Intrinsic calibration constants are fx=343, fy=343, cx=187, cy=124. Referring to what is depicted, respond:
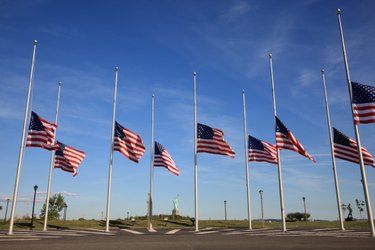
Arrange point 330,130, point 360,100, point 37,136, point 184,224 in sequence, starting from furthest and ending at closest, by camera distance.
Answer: point 184,224 < point 330,130 < point 37,136 < point 360,100

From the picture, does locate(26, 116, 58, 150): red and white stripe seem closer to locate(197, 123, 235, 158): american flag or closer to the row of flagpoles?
the row of flagpoles

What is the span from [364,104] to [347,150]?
21.9 feet

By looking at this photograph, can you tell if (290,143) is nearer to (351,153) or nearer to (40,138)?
(351,153)

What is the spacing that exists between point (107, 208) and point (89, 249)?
50.9ft

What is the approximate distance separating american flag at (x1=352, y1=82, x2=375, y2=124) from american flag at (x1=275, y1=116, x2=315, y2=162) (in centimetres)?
579

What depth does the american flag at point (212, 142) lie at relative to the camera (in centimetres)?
2945

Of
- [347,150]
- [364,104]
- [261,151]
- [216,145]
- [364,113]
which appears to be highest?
[364,104]

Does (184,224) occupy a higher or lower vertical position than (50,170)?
lower

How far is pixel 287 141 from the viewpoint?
2739cm

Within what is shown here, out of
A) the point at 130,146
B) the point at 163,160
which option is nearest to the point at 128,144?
the point at 130,146

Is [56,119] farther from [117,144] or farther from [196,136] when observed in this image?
[196,136]

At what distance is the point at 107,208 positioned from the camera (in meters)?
28.5

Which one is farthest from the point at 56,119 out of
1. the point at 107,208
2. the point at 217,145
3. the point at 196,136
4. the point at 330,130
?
the point at 330,130

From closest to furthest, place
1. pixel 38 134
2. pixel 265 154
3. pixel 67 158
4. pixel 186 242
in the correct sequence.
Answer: pixel 186 242 → pixel 38 134 → pixel 67 158 → pixel 265 154
